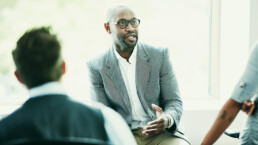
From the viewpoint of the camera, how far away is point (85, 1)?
292cm

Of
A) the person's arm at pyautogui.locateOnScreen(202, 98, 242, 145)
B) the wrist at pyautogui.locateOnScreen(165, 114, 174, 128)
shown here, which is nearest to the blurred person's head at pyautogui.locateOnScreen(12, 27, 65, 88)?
the person's arm at pyautogui.locateOnScreen(202, 98, 242, 145)

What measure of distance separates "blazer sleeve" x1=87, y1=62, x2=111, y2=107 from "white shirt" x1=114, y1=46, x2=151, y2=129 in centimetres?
17

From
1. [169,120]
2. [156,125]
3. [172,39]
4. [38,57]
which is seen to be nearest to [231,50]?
[172,39]

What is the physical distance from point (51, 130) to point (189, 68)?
87.2 inches

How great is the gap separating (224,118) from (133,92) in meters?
0.91

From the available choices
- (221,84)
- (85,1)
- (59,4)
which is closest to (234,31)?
(221,84)

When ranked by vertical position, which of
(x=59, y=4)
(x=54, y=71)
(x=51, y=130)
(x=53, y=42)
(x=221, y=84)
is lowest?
(x=221, y=84)

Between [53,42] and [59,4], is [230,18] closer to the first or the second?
[59,4]

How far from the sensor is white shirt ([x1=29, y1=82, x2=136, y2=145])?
3.77 ft

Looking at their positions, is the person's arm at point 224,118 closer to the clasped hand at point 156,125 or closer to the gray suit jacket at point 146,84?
the clasped hand at point 156,125

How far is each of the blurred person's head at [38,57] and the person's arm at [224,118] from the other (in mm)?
771

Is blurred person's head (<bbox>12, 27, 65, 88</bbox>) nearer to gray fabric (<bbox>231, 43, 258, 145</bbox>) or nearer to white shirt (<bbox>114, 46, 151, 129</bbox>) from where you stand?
gray fabric (<bbox>231, 43, 258, 145</bbox>)

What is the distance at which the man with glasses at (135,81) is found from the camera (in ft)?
7.57

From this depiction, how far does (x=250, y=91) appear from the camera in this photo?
1.45 metres
